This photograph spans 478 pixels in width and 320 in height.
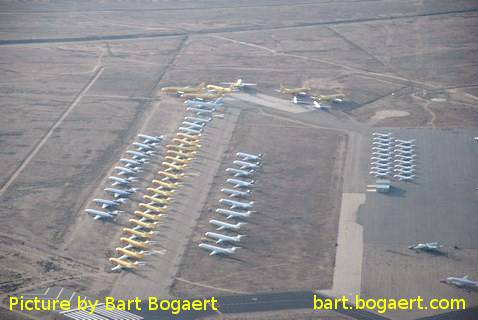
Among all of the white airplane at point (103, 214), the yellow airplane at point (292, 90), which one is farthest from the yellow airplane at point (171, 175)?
the yellow airplane at point (292, 90)

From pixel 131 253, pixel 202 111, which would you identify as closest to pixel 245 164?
pixel 202 111

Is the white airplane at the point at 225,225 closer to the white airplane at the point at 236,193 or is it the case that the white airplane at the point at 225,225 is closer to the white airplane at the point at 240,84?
the white airplane at the point at 236,193

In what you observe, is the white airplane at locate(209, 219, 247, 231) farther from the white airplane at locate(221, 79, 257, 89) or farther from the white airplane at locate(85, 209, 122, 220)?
the white airplane at locate(221, 79, 257, 89)

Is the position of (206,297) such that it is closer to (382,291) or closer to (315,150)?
(382,291)

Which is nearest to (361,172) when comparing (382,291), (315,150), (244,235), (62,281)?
(315,150)

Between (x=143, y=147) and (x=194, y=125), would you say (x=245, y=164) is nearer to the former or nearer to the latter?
(x=143, y=147)
